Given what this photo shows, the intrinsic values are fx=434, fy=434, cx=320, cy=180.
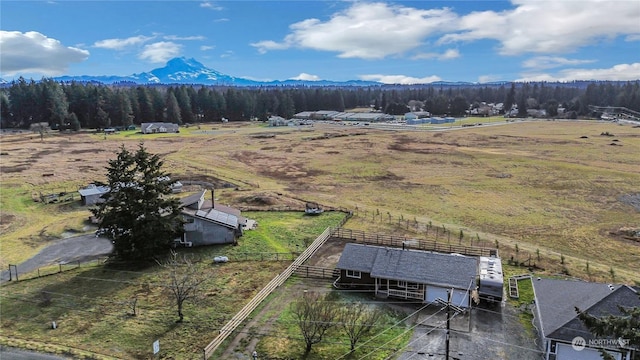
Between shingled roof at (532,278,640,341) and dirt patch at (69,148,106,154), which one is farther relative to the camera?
dirt patch at (69,148,106,154)

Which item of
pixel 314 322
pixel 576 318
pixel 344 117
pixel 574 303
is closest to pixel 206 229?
pixel 314 322

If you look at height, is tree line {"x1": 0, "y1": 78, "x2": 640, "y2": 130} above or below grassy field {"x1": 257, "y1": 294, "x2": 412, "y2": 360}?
above

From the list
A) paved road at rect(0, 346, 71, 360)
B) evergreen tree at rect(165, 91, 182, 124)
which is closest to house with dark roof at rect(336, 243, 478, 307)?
paved road at rect(0, 346, 71, 360)

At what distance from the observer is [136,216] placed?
32.1 meters

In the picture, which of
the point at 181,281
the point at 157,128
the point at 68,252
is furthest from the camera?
the point at 157,128

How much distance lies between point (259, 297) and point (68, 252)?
1895 cm

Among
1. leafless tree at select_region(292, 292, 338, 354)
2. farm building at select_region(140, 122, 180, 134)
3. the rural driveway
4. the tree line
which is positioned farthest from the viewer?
the tree line

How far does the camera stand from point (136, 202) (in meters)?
32.4

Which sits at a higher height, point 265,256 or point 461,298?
point 461,298

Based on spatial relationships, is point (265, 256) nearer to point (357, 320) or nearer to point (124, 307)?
point (124, 307)

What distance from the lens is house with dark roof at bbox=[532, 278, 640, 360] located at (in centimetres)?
1911

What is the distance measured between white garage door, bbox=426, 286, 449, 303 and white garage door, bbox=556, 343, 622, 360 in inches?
266

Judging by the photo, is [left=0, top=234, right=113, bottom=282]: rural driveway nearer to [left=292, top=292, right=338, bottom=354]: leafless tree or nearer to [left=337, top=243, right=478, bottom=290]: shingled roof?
[left=337, top=243, right=478, bottom=290]: shingled roof

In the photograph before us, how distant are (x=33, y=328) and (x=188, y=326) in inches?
335
